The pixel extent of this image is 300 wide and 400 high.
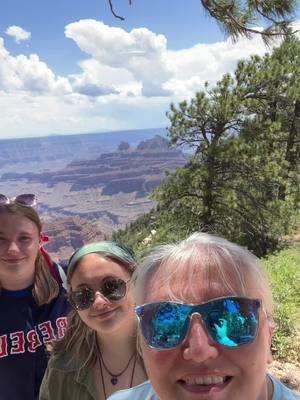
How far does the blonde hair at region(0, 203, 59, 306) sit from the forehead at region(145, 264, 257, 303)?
124cm

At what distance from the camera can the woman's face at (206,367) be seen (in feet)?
3.28

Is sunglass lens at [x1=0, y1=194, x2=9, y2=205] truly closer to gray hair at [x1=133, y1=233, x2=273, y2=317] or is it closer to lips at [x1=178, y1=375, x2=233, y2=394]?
gray hair at [x1=133, y1=233, x2=273, y2=317]

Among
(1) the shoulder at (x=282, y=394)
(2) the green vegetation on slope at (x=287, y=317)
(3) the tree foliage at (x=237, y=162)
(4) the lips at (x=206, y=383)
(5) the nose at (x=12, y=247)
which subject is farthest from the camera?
(3) the tree foliage at (x=237, y=162)

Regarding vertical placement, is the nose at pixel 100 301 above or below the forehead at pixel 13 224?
below

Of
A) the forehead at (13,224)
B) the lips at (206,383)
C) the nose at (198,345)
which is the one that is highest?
the forehead at (13,224)

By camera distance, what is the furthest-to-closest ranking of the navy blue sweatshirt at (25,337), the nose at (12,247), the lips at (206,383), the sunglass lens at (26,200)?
the sunglass lens at (26,200)
the nose at (12,247)
the navy blue sweatshirt at (25,337)
the lips at (206,383)

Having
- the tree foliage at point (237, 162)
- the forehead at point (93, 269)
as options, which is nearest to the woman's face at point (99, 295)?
the forehead at point (93, 269)

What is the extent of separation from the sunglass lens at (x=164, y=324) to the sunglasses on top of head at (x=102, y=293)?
67 cm

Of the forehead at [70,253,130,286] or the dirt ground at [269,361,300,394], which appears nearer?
the forehead at [70,253,130,286]

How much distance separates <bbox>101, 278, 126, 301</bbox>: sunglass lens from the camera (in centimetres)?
180

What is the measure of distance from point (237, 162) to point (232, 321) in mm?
13684

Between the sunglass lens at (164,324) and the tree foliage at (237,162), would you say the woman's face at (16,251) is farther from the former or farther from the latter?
the tree foliage at (237,162)

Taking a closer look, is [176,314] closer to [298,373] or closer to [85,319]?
[85,319]

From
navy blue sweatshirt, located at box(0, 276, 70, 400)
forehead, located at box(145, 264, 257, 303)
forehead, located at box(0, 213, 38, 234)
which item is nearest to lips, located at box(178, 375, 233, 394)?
forehead, located at box(145, 264, 257, 303)
